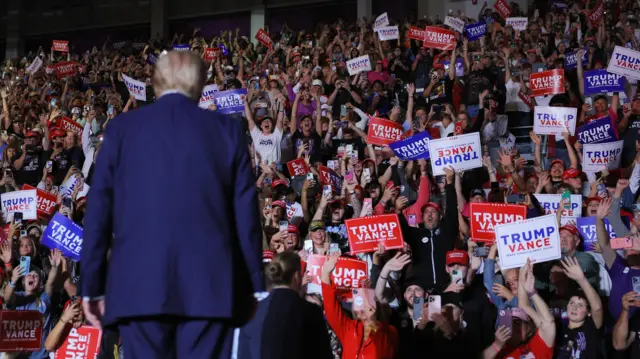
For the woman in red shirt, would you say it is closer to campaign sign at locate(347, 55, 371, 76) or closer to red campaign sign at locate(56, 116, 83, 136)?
red campaign sign at locate(56, 116, 83, 136)

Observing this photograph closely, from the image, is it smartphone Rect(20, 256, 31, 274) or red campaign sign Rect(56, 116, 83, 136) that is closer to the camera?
smartphone Rect(20, 256, 31, 274)

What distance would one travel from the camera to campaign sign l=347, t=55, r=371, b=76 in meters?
14.9

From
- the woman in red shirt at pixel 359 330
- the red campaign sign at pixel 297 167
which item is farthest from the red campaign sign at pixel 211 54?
the woman in red shirt at pixel 359 330

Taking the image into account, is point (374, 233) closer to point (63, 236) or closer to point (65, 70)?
point (63, 236)

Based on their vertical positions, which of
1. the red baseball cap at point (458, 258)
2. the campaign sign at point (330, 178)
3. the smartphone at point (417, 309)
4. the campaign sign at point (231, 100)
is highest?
the campaign sign at point (231, 100)

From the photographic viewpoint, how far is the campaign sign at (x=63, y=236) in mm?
8516

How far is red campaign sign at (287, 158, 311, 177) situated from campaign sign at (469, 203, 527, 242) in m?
3.36

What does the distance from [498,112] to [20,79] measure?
1120 cm

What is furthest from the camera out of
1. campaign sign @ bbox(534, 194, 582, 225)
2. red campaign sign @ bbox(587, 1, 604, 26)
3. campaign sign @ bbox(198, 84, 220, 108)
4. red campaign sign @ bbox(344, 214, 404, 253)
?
red campaign sign @ bbox(587, 1, 604, 26)

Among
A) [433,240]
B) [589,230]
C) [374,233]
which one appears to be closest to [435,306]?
[374,233]

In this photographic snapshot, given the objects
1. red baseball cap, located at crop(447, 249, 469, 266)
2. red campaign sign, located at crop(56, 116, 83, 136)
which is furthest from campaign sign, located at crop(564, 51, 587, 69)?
red campaign sign, located at crop(56, 116, 83, 136)

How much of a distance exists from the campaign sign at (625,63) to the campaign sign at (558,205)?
327 cm

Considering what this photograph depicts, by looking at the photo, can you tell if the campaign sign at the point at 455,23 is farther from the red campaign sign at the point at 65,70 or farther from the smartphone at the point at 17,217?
the smartphone at the point at 17,217

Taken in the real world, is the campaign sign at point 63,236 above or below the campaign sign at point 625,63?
below
